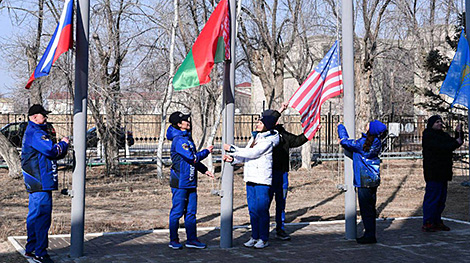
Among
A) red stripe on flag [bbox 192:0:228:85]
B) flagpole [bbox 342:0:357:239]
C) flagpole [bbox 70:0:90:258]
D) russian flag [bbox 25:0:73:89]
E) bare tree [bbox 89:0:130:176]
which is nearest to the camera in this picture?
russian flag [bbox 25:0:73:89]

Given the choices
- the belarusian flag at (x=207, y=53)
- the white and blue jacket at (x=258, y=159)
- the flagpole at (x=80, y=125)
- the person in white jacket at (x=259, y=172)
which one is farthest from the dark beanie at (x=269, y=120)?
the flagpole at (x=80, y=125)

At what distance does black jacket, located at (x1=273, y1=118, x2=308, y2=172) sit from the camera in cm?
912

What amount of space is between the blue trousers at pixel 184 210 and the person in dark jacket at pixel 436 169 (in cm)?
393

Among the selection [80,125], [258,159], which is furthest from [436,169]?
[80,125]

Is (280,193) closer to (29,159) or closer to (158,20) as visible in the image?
(29,159)

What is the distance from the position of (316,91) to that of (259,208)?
2.12m

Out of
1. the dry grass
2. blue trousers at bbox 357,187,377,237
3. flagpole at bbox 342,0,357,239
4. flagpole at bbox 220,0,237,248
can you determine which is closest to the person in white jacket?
flagpole at bbox 220,0,237,248

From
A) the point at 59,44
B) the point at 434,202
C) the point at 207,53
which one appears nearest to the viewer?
the point at 59,44

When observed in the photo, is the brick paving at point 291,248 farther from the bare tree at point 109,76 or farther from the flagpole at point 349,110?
the bare tree at point 109,76

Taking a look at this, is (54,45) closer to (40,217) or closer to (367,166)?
(40,217)

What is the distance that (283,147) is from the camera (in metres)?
9.29

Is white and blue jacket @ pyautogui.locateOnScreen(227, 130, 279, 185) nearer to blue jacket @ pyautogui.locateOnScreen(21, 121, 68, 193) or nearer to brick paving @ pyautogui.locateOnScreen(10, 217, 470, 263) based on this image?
brick paving @ pyautogui.locateOnScreen(10, 217, 470, 263)

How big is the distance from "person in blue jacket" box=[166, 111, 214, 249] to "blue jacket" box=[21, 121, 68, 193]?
1.58 m

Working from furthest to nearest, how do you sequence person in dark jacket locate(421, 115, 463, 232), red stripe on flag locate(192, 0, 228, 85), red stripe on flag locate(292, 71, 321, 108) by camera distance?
person in dark jacket locate(421, 115, 463, 232)
red stripe on flag locate(292, 71, 321, 108)
red stripe on flag locate(192, 0, 228, 85)
